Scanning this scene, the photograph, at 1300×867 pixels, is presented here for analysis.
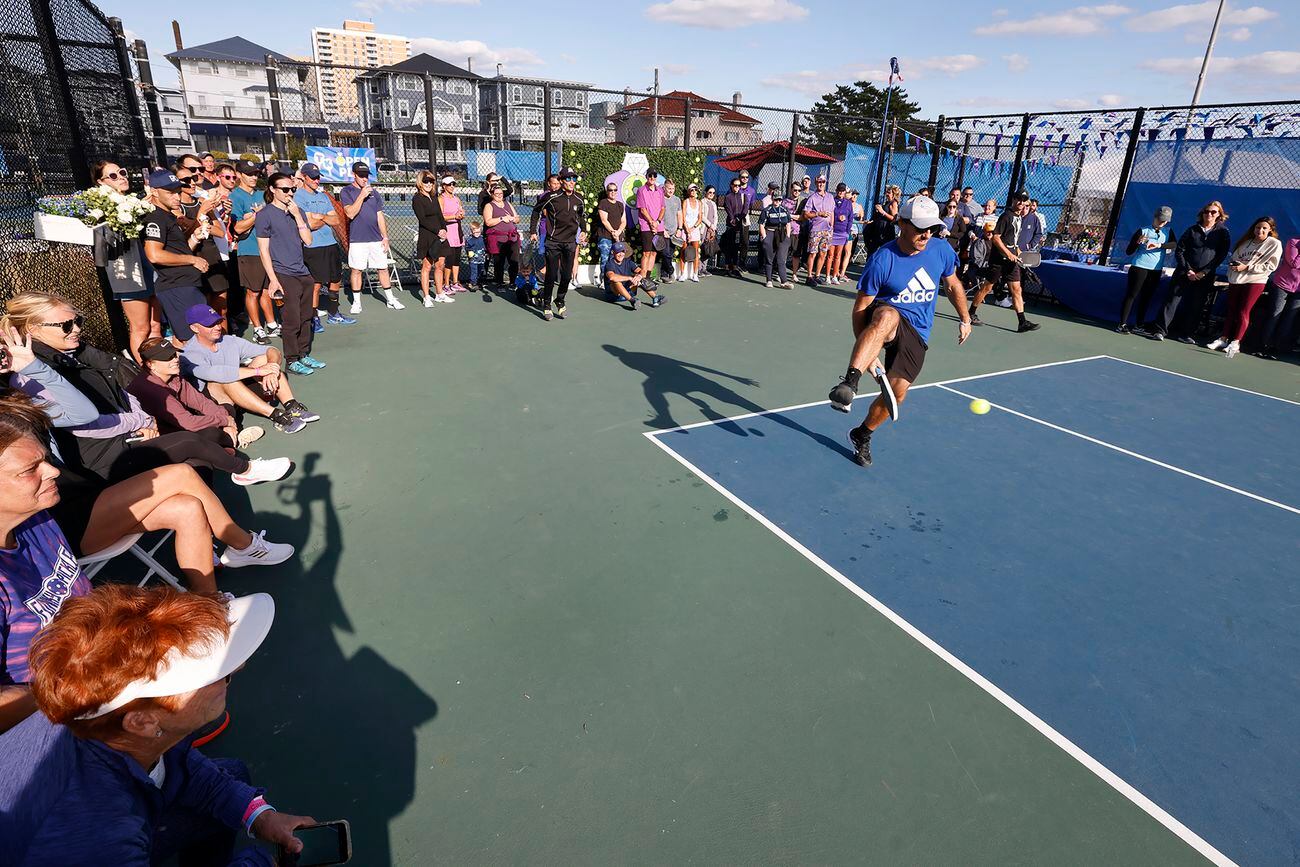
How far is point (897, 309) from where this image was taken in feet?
17.8

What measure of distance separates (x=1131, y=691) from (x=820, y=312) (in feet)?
30.7

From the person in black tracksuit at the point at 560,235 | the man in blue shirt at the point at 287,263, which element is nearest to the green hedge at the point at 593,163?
the person in black tracksuit at the point at 560,235

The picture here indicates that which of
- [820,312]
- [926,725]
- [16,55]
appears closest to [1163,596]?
[926,725]

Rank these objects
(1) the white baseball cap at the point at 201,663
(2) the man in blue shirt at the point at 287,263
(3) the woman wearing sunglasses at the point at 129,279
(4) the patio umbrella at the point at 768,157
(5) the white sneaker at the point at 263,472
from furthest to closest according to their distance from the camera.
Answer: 1. (4) the patio umbrella at the point at 768,157
2. (2) the man in blue shirt at the point at 287,263
3. (3) the woman wearing sunglasses at the point at 129,279
4. (5) the white sneaker at the point at 263,472
5. (1) the white baseball cap at the point at 201,663

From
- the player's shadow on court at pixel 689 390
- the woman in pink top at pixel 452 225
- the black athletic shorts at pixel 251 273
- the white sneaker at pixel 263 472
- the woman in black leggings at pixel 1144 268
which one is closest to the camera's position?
the white sneaker at pixel 263 472

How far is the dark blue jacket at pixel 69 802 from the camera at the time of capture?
1.28 meters

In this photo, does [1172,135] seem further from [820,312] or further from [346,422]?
[346,422]

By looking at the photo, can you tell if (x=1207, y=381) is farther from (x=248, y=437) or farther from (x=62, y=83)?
(x=62, y=83)

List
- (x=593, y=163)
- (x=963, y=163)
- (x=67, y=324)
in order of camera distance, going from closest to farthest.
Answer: (x=67, y=324) < (x=593, y=163) < (x=963, y=163)

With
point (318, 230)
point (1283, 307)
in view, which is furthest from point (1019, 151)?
point (318, 230)

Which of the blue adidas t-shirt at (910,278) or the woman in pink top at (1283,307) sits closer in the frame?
the blue adidas t-shirt at (910,278)

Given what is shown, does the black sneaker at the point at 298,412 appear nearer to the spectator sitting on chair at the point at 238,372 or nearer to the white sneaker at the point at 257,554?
the spectator sitting on chair at the point at 238,372

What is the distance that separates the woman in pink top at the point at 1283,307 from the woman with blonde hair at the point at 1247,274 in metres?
0.14

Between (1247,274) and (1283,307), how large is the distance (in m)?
0.82
